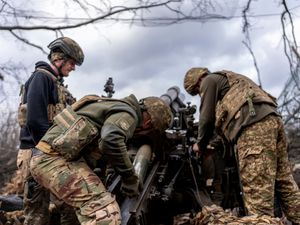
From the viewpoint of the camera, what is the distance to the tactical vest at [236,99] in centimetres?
527

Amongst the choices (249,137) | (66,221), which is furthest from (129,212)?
(249,137)

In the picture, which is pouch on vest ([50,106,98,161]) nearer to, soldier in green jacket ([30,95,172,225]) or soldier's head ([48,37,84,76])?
soldier in green jacket ([30,95,172,225])

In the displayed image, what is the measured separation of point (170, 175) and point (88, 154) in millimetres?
2351

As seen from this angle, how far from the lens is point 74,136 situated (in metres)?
4.04

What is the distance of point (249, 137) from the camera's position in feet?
16.8

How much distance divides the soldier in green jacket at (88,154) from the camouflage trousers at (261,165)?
1.35 meters

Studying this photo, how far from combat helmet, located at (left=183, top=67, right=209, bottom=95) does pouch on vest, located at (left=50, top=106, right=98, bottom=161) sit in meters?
2.08

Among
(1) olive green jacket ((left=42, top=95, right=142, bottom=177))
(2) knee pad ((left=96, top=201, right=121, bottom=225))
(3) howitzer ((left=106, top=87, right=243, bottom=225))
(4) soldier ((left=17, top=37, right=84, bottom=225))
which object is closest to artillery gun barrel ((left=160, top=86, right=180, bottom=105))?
(3) howitzer ((left=106, top=87, right=243, bottom=225))

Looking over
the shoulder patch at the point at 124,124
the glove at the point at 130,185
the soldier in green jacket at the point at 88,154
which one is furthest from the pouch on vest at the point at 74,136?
the glove at the point at 130,185

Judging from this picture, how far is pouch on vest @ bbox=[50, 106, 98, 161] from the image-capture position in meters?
4.03

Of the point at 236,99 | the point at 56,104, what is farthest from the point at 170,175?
the point at 56,104

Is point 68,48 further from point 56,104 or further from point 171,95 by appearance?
point 171,95

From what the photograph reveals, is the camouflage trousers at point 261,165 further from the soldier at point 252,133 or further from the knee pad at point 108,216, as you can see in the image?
the knee pad at point 108,216

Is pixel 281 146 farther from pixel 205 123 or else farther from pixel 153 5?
pixel 153 5
